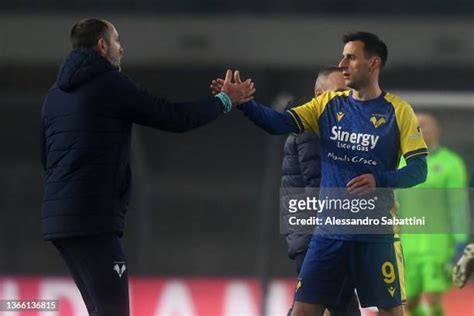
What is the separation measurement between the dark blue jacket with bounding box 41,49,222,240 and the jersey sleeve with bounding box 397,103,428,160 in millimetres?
812

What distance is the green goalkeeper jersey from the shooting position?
6.53m

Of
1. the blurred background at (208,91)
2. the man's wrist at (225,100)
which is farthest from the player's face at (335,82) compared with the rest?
the blurred background at (208,91)

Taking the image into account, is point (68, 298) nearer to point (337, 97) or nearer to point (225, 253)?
point (225, 253)

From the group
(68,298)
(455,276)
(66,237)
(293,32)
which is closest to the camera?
(66,237)

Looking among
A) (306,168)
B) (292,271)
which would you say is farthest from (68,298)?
(306,168)

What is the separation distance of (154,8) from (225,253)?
6.31 feet

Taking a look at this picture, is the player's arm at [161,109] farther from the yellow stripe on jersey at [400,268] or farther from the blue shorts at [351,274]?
the yellow stripe on jersey at [400,268]

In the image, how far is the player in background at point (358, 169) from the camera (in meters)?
4.33

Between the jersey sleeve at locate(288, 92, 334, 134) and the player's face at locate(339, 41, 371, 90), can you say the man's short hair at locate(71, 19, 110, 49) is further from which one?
the player's face at locate(339, 41, 371, 90)

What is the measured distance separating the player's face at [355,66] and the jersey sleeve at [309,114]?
0.11 m

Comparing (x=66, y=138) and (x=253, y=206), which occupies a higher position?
(x=253, y=206)

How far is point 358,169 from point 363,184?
131mm

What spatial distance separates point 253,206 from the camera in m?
9.38

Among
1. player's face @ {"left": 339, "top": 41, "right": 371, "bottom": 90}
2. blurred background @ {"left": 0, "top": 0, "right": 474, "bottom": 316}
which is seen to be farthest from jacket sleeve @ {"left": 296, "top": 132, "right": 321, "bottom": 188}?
blurred background @ {"left": 0, "top": 0, "right": 474, "bottom": 316}
